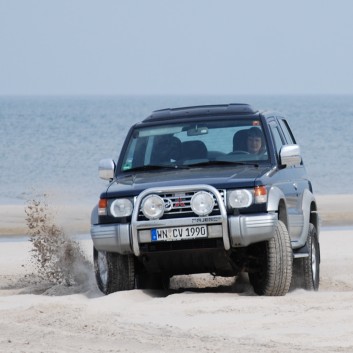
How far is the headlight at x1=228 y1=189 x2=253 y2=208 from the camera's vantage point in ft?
34.3

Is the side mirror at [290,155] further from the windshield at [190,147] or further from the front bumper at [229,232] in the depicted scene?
the front bumper at [229,232]

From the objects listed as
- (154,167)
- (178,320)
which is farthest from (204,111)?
(178,320)

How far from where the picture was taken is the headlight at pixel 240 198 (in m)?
10.5

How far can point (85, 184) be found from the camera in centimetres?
3297

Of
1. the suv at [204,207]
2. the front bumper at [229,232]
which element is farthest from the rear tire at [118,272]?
the front bumper at [229,232]

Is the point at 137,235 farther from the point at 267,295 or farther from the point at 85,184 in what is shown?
the point at 85,184

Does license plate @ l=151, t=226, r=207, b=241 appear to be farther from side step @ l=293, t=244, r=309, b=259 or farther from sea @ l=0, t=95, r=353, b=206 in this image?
sea @ l=0, t=95, r=353, b=206

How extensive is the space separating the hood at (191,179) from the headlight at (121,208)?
62 millimetres

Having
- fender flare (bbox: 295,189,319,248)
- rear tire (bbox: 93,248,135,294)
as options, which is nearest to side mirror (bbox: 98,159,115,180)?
rear tire (bbox: 93,248,135,294)

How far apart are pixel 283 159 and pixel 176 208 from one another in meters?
1.19

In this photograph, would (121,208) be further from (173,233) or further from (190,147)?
(190,147)

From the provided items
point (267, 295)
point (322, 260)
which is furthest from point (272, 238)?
point (322, 260)

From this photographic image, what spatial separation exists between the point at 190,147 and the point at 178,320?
238 centimetres

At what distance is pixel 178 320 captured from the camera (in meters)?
9.62
